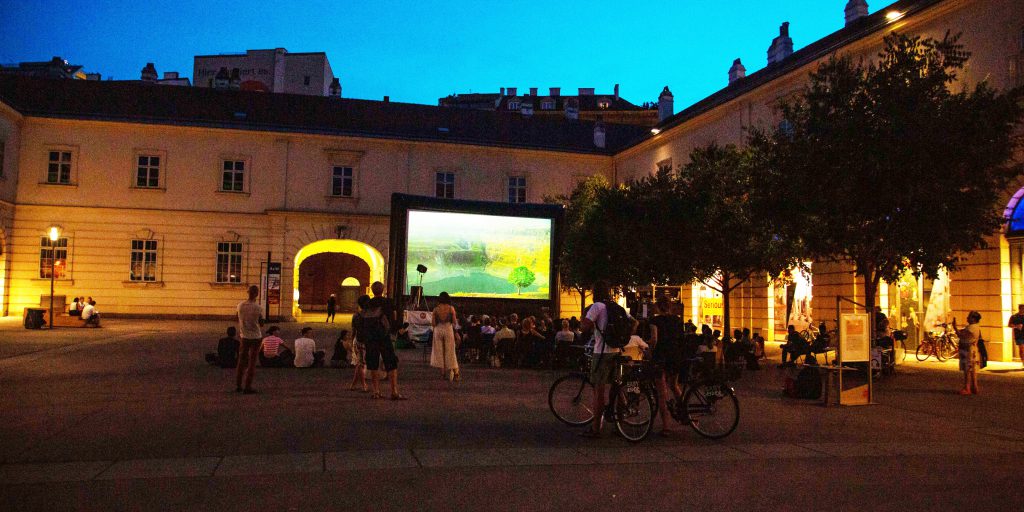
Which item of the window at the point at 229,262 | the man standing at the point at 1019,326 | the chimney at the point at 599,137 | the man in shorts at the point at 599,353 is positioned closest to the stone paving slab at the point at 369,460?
the man in shorts at the point at 599,353

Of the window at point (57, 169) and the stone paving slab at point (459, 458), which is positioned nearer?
the stone paving slab at point (459, 458)

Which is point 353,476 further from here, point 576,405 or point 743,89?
point 743,89

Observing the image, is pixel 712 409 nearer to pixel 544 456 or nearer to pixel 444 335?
pixel 544 456

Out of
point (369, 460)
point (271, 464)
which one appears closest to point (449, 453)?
point (369, 460)

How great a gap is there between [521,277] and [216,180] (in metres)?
19.7

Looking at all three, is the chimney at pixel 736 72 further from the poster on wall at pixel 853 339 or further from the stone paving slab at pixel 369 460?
the stone paving slab at pixel 369 460

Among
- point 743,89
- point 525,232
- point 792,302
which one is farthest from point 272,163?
point 792,302

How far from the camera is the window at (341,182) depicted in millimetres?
40562

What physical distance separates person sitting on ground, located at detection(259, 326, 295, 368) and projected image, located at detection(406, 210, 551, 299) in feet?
30.6

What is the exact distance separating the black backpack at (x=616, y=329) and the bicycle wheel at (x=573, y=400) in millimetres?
1025

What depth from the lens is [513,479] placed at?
6.79 m

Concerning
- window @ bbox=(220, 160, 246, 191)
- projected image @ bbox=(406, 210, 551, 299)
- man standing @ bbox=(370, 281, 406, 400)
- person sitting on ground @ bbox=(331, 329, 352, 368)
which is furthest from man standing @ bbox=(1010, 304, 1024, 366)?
window @ bbox=(220, 160, 246, 191)

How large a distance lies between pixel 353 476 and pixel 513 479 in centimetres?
136

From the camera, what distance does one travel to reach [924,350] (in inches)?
864
